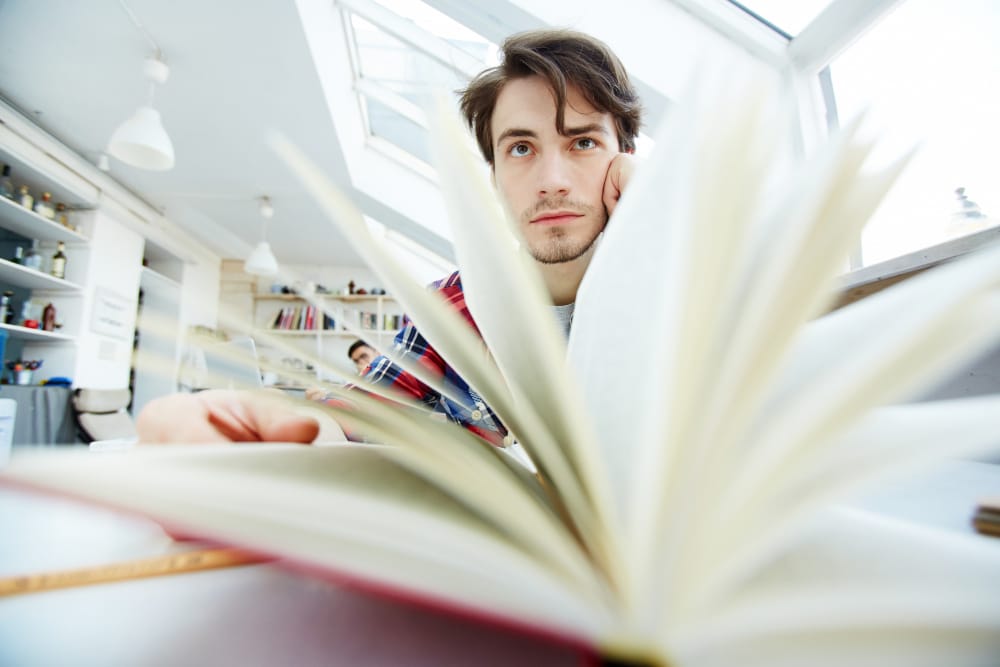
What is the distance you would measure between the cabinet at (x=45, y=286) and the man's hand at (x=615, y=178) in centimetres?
373

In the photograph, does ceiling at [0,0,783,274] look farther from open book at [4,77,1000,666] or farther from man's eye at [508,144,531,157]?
open book at [4,77,1000,666]

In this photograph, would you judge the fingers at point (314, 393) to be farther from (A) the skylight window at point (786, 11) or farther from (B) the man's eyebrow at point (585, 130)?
(A) the skylight window at point (786, 11)

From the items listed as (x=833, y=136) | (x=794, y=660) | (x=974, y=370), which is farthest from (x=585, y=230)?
(x=794, y=660)

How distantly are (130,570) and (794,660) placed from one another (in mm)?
229

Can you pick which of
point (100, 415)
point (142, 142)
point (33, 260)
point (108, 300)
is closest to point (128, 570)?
point (142, 142)

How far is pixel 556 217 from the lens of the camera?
83cm

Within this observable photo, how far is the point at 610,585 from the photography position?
0.44 ft

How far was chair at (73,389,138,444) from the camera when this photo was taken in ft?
9.60

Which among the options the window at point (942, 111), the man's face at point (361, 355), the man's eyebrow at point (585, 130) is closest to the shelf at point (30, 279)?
the man's face at point (361, 355)

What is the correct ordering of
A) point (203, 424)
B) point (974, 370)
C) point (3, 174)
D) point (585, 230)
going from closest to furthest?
point (203, 424)
point (974, 370)
point (585, 230)
point (3, 174)

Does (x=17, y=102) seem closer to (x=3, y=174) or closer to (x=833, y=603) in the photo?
(x=3, y=174)

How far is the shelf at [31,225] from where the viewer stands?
2853 mm

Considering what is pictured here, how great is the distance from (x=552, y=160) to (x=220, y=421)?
0.74 meters

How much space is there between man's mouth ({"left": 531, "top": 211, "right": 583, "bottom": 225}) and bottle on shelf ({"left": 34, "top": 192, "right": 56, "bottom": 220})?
3784 millimetres
